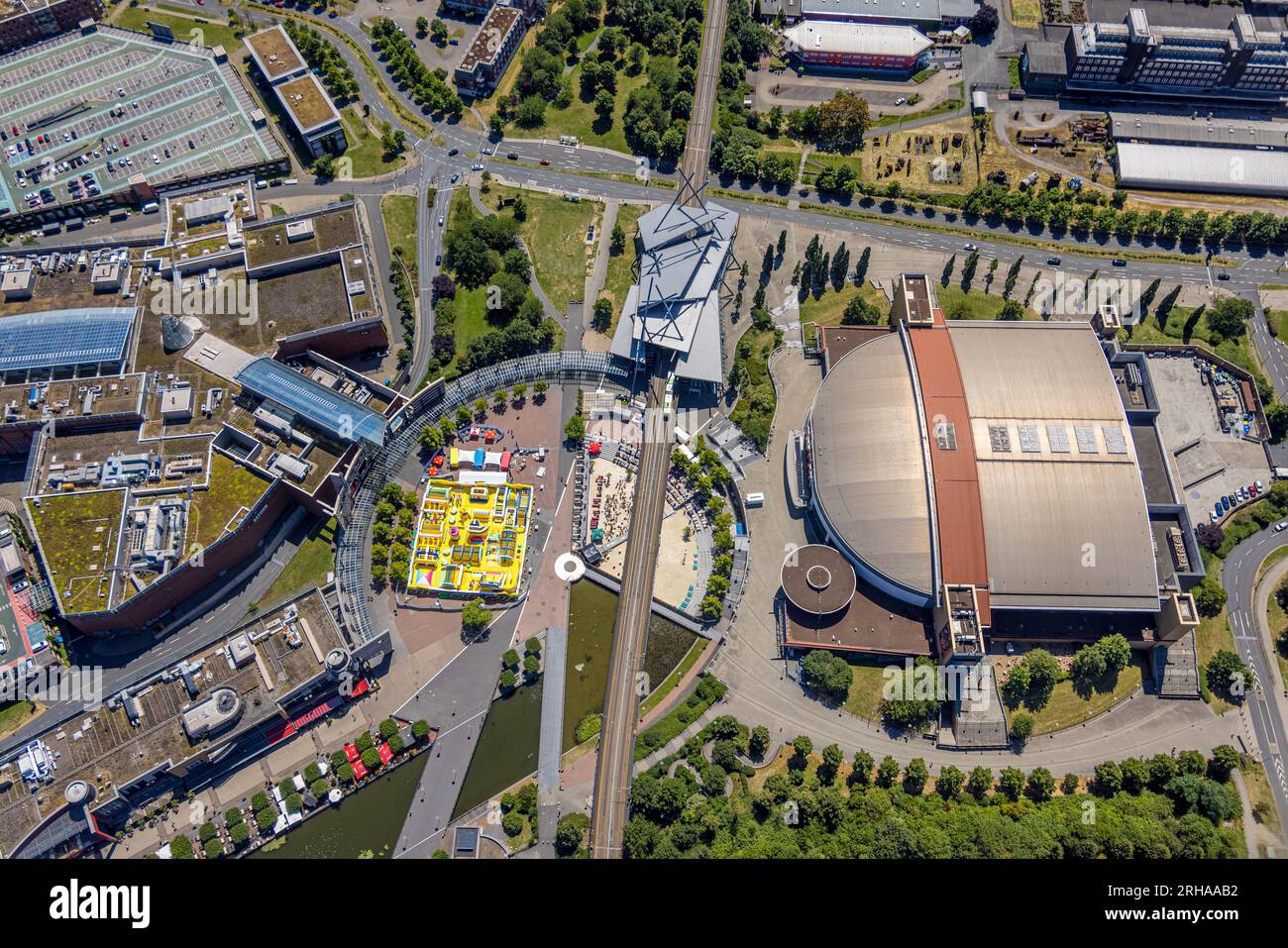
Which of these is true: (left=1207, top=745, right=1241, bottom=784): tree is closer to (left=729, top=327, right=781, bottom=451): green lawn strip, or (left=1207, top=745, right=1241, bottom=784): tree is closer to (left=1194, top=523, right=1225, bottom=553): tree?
(left=1194, top=523, right=1225, bottom=553): tree

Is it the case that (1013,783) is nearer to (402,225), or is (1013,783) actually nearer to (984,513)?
(984,513)

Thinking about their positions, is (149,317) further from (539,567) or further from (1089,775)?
(1089,775)

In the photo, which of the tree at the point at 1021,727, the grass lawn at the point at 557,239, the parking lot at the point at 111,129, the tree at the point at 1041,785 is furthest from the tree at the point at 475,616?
the parking lot at the point at 111,129

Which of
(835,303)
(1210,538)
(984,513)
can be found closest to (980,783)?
(984,513)

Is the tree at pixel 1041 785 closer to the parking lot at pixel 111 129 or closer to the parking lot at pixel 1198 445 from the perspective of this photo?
the parking lot at pixel 1198 445

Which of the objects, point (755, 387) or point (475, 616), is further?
point (755, 387)
